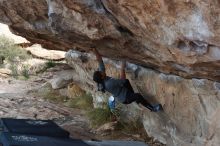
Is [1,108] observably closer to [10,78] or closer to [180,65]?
[10,78]

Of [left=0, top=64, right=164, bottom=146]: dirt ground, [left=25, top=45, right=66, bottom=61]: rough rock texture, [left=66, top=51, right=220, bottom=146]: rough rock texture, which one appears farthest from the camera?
[left=25, top=45, right=66, bottom=61]: rough rock texture

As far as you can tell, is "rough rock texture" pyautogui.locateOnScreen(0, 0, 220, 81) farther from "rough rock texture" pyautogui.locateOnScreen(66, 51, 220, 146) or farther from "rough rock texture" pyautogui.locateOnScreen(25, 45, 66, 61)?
"rough rock texture" pyautogui.locateOnScreen(25, 45, 66, 61)

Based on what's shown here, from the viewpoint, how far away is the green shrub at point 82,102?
32.1ft

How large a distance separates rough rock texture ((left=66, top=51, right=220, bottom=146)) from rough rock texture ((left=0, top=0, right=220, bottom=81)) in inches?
8.9

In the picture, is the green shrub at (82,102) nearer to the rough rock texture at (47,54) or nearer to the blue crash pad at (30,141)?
the blue crash pad at (30,141)

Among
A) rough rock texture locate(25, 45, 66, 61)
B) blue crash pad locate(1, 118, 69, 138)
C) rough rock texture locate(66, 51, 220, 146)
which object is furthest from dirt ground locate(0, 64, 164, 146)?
rough rock texture locate(25, 45, 66, 61)

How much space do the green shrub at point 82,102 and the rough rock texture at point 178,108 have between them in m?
1.96

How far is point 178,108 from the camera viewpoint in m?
6.14

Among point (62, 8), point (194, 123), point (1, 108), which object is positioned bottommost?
point (1, 108)

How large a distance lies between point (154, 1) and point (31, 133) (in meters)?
2.36

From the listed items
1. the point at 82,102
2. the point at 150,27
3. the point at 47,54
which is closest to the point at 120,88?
the point at 150,27

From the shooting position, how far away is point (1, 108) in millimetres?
9633

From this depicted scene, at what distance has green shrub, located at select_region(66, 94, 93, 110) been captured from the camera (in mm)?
9789

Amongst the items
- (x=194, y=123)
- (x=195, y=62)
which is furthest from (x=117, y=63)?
(x=195, y=62)
